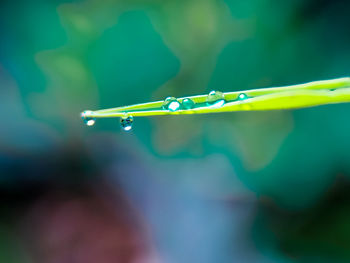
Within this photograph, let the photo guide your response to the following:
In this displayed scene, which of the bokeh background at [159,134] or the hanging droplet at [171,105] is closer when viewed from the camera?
the hanging droplet at [171,105]

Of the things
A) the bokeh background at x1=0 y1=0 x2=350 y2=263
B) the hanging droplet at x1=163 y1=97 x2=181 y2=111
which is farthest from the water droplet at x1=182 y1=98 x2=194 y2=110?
the bokeh background at x1=0 y1=0 x2=350 y2=263

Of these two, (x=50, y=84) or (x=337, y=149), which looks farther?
(x=50, y=84)

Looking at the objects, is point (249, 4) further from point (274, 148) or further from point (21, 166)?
point (21, 166)

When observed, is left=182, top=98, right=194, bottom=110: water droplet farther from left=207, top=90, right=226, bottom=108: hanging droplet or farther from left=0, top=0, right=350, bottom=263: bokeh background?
left=0, top=0, right=350, bottom=263: bokeh background

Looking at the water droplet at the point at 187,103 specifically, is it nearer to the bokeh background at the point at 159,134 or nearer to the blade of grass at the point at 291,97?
the blade of grass at the point at 291,97

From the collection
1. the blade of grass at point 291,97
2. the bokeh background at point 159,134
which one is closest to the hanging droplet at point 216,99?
the blade of grass at point 291,97

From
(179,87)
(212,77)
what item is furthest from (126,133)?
(212,77)
